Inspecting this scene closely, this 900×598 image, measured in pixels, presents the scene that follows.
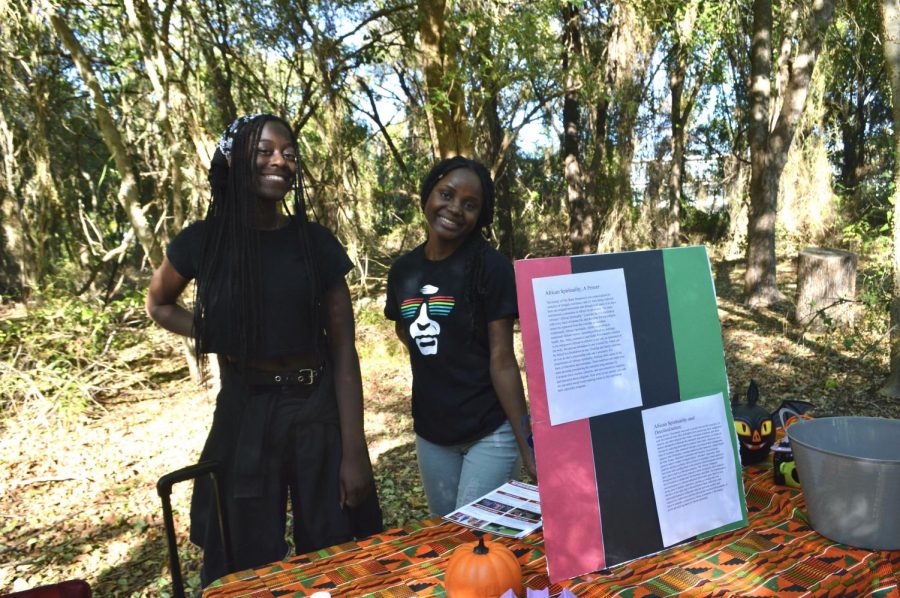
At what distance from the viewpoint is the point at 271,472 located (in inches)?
74.0

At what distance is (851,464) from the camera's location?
4.58ft

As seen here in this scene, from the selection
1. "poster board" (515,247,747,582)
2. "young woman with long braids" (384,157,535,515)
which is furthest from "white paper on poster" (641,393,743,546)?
"young woman with long braids" (384,157,535,515)

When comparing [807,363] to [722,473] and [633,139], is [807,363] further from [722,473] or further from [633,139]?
[722,473]

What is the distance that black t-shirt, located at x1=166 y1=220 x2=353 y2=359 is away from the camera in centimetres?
185

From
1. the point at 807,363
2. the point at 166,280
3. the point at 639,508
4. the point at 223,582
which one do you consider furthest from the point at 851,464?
the point at 807,363

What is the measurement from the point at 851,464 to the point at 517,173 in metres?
12.6

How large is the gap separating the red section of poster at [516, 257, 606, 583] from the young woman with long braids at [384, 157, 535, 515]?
57cm

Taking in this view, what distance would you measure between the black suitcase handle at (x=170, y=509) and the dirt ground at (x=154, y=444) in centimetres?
182

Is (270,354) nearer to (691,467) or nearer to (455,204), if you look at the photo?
(455,204)

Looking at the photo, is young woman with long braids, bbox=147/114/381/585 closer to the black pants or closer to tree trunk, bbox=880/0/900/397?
the black pants

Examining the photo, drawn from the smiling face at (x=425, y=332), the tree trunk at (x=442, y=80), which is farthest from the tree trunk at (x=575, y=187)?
the smiling face at (x=425, y=332)

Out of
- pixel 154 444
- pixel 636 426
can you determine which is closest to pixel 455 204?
pixel 636 426

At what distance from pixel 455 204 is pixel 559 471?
3.21 ft

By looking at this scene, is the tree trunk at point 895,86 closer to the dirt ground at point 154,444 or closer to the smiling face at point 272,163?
the dirt ground at point 154,444
